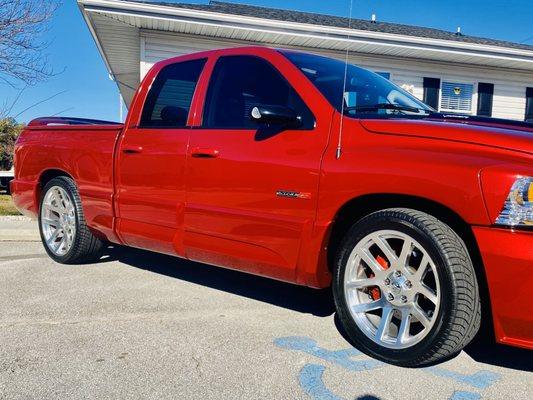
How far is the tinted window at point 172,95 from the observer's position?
3.89 meters

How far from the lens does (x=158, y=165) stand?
3.82m

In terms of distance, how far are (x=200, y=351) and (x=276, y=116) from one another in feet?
4.79

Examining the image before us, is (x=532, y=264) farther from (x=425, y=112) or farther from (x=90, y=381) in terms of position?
(x=90, y=381)

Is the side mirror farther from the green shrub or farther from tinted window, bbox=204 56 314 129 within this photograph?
the green shrub

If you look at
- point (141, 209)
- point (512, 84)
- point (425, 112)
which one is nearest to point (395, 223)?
point (425, 112)

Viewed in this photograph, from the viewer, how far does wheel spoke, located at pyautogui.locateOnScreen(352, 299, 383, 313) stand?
2.84 m

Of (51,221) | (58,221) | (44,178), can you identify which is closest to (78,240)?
(58,221)

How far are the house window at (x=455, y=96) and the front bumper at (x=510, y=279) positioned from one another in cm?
1118

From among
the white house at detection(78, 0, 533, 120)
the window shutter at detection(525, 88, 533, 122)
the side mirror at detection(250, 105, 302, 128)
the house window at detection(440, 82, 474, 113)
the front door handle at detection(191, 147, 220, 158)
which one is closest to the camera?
the side mirror at detection(250, 105, 302, 128)

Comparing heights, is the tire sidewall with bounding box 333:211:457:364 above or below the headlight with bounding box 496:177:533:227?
below

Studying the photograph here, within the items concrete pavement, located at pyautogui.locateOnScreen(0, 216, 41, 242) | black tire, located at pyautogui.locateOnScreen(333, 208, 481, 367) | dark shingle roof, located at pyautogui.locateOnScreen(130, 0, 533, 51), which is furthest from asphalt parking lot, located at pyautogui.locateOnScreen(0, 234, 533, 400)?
dark shingle roof, located at pyautogui.locateOnScreen(130, 0, 533, 51)

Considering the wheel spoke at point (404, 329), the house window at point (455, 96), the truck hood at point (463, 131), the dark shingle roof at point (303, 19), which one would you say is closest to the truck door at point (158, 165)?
the truck hood at point (463, 131)

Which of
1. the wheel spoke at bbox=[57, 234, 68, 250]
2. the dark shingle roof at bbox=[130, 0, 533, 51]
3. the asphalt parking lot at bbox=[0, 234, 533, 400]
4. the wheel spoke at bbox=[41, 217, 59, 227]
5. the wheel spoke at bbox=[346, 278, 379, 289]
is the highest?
the dark shingle roof at bbox=[130, 0, 533, 51]

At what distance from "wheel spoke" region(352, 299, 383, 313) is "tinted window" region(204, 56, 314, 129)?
1.35 meters
